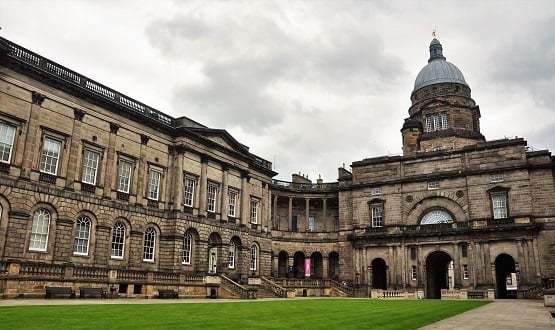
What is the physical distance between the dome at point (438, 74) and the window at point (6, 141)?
50210 millimetres

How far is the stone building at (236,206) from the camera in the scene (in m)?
27.8

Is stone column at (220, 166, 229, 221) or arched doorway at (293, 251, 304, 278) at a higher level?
stone column at (220, 166, 229, 221)

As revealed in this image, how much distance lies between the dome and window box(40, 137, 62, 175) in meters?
47.7

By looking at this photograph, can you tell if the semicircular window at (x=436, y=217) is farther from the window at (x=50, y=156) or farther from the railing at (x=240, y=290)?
the window at (x=50, y=156)

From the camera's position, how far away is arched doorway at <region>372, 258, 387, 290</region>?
52.6 m

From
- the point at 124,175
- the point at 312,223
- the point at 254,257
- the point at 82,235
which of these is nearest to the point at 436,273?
the point at 312,223

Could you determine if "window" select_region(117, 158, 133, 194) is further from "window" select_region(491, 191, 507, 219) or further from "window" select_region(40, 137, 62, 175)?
"window" select_region(491, 191, 507, 219)

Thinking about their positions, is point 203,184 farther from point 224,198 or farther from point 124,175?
point 124,175

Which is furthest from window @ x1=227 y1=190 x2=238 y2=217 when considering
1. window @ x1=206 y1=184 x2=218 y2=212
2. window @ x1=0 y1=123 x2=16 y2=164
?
window @ x1=0 y1=123 x2=16 y2=164

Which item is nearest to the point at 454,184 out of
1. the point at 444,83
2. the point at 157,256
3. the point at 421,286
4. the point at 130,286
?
the point at 421,286

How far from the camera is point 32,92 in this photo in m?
28.2

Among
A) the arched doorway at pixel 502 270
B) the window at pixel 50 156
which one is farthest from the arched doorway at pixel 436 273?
the window at pixel 50 156

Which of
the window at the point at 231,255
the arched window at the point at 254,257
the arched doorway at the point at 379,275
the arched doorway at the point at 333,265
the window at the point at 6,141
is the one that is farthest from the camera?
the arched doorway at the point at 333,265

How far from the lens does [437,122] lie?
58.9m
